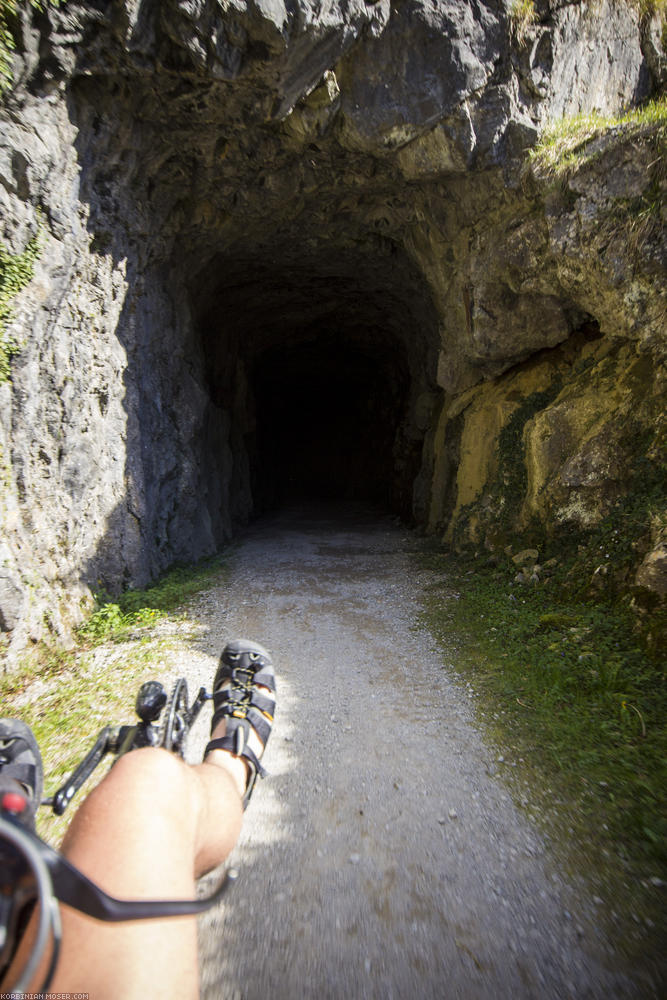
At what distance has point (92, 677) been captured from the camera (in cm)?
517

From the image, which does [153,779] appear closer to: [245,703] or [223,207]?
[245,703]

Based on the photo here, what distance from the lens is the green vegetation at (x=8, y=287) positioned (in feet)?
17.1

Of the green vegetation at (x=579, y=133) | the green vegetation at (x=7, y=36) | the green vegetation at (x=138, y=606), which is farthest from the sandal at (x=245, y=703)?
the green vegetation at (x=579, y=133)

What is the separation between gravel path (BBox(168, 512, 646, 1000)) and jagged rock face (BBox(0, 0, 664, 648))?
3.43 m

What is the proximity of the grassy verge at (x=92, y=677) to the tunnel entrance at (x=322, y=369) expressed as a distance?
7.93m

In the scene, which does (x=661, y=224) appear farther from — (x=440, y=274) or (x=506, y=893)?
(x=506, y=893)

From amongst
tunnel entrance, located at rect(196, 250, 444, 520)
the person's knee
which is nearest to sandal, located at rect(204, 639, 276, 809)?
the person's knee

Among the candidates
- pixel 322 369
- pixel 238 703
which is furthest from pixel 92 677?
pixel 322 369

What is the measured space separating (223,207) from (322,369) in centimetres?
1196

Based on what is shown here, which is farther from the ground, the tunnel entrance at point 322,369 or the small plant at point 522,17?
the small plant at point 522,17

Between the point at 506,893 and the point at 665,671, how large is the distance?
2.63m

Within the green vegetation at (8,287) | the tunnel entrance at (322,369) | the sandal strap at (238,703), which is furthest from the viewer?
the tunnel entrance at (322,369)

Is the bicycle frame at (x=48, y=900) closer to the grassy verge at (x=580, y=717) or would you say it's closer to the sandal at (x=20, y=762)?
the sandal at (x=20, y=762)

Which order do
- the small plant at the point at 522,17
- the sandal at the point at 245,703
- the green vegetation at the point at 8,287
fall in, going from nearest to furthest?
the sandal at the point at 245,703
the green vegetation at the point at 8,287
the small plant at the point at 522,17
